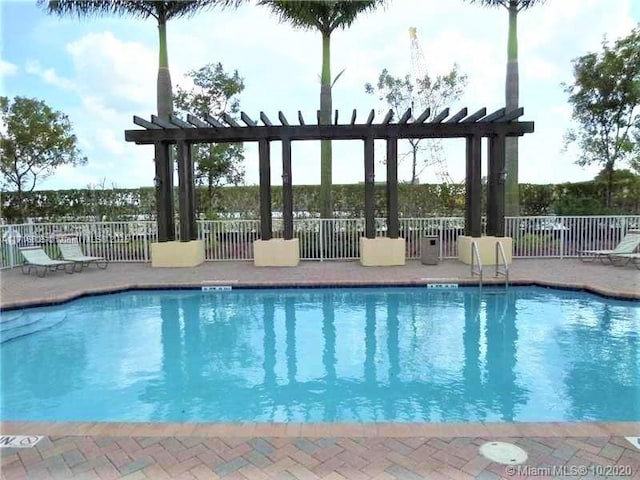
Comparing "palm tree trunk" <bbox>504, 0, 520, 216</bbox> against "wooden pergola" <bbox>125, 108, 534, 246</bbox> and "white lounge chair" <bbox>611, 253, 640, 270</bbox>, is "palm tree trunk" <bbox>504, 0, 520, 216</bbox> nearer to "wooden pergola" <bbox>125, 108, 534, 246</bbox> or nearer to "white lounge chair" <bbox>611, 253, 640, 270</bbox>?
"wooden pergola" <bbox>125, 108, 534, 246</bbox>

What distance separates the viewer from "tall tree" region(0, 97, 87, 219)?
14039 millimetres

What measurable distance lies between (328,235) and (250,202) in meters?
4.24

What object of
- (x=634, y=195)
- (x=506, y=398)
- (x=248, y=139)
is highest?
(x=248, y=139)

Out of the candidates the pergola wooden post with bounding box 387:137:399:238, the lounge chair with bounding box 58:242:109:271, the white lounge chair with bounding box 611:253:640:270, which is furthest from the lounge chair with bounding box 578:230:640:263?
the lounge chair with bounding box 58:242:109:271

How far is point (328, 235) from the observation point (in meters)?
12.1

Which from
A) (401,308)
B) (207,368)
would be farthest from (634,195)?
(207,368)

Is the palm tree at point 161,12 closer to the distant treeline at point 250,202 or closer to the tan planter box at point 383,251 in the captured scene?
the distant treeline at point 250,202

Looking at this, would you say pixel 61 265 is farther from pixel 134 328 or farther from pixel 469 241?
pixel 469 241

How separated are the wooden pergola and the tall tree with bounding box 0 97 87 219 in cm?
568

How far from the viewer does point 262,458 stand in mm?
2838

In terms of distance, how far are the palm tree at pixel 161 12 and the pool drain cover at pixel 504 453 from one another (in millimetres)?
12406

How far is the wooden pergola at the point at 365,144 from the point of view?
10.5m

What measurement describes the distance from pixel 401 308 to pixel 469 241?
4.06 m

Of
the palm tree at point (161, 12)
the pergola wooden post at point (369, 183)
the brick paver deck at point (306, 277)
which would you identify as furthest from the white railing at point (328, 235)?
the palm tree at point (161, 12)
